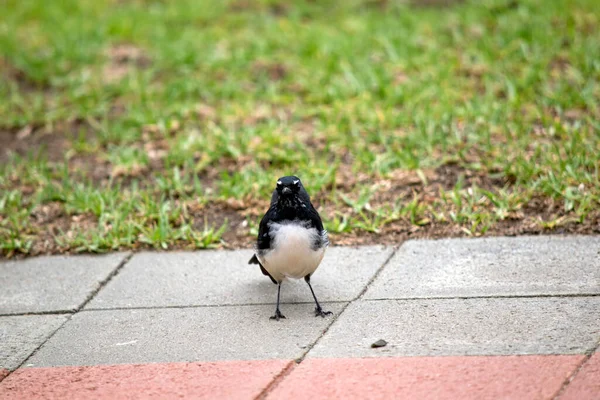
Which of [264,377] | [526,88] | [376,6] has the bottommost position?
[264,377]

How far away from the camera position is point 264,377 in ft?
12.5

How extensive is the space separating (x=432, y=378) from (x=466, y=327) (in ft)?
1.92

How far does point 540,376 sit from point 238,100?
17.3 ft

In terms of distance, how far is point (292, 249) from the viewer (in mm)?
4473

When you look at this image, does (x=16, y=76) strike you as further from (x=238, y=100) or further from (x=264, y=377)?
(x=264, y=377)

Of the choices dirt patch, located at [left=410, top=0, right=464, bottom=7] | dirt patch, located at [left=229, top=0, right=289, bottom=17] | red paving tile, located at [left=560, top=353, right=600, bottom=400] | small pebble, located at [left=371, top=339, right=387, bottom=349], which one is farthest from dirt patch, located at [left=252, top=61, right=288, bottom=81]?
red paving tile, located at [left=560, top=353, right=600, bottom=400]

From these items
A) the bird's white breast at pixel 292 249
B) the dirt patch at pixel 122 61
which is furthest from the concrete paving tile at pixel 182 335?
the dirt patch at pixel 122 61

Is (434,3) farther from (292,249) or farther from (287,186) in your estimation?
(292,249)

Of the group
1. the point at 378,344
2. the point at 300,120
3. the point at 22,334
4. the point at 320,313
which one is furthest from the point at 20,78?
the point at 378,344

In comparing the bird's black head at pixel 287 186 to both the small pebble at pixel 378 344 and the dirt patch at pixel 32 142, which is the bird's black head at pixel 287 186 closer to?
the small pebble at pixel 378 344

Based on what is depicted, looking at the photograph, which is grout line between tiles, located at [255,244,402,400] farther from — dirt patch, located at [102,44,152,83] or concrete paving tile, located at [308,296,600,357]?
dirt patch, located at [102,44,152,83]

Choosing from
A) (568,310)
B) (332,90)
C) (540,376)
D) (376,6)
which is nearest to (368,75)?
(332,90)

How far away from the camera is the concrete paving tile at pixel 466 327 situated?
3900 mm

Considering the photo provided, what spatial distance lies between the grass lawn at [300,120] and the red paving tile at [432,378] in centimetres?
186
